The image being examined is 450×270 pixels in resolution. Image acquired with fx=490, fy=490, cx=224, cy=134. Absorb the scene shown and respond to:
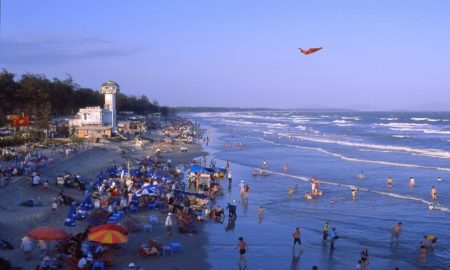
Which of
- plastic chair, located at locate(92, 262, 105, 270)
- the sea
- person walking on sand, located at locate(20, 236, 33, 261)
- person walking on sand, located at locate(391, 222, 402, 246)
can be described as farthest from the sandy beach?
person walking on sand, located at locate(391, 222, 402, 246)

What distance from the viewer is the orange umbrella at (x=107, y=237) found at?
40.7ft

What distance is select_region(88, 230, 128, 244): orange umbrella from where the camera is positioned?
489 inches

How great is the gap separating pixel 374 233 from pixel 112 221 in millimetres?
9168

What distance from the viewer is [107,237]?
12484 mm

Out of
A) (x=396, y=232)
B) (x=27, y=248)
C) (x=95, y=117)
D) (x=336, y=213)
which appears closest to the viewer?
→ (x=27, y=248)

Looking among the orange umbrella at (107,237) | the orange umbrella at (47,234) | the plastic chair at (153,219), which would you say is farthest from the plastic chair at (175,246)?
the orange umbrella at (47,234)

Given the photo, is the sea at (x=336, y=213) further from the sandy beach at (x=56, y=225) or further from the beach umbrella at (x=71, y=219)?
the beach umbrella at (x=71, y=219)

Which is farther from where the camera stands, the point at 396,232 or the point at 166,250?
the point at 396,232

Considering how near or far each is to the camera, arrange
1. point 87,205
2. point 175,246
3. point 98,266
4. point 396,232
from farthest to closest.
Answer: point 87,205
point 396,232
point 175,246
point 98,266

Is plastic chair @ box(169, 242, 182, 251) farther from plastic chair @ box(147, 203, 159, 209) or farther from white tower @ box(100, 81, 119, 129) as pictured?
white tower @ box(100, 81, 119, 129)

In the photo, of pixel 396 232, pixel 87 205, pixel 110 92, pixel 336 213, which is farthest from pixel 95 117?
pixel 396 232

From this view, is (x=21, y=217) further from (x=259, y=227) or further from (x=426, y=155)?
(x=426, y=155)

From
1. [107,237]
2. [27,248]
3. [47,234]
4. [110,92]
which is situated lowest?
[27,248]

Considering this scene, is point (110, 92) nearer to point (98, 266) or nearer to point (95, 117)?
point (95, 117)
